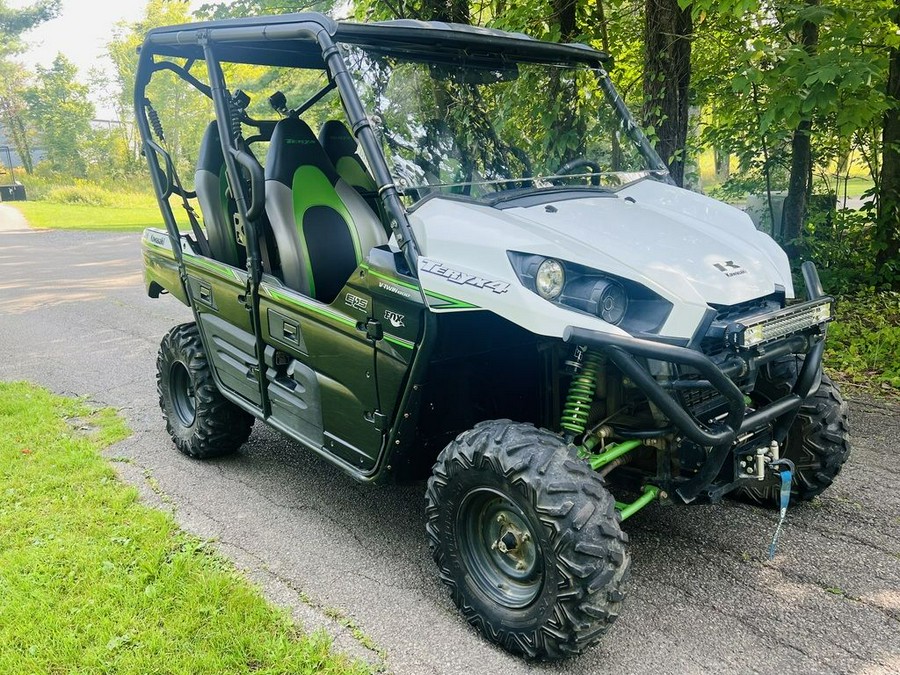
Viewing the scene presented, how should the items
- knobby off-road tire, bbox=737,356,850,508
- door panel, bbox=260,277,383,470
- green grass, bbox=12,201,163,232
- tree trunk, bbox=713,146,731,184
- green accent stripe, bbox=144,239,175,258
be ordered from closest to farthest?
door panel, bbox=260,277,383,470
knobby off-road tire, bbox=737,356,850,508
green accent stripe, bbox=144,239,175,258
tree trunk, bbox=713,146,731,184
green grass, bbox=12,201,163,232

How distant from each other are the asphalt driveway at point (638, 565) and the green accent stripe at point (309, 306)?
1095mm

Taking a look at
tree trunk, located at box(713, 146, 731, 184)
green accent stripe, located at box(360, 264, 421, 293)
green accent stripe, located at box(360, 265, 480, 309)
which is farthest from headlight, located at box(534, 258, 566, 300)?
tree trunk, located at box(713, 146, 731, 184)

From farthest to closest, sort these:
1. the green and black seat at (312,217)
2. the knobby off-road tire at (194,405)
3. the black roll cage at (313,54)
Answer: the knobby off-road tire at (194,405)
the green and black seat at (312,217)
the black roll cage at (313,54)

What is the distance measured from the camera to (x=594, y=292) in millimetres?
2521

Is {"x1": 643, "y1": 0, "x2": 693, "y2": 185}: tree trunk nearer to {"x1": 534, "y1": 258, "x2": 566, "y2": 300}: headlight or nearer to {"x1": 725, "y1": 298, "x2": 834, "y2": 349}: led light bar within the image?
{"x1": 725, "y1": 298, "x2": 834, "y2": 349}: led light bar

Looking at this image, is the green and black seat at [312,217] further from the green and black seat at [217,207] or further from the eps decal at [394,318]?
the eps decal at [394,318]

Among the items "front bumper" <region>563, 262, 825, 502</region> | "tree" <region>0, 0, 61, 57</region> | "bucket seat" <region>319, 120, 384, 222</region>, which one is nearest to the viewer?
"front bumper" <region>563, 262, 825, 502</region>

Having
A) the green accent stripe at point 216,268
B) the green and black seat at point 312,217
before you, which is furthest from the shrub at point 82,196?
the green and black seat at point 312,217

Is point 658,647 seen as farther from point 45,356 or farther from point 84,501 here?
point 45,356

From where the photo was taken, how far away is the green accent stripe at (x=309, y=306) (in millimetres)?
3074

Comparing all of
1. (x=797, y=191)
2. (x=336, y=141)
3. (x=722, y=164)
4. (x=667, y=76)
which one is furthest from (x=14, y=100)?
(x=336, y=141)

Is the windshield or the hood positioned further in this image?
the windshield

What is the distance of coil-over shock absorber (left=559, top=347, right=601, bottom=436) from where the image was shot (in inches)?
105

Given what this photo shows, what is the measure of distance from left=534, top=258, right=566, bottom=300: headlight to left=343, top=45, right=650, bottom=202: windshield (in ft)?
2.26
